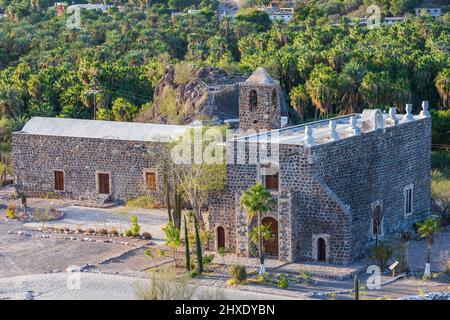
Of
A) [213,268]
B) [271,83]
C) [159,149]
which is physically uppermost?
[271,83]

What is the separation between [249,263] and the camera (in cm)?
2742

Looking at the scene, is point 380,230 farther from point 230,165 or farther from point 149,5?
point 149,5

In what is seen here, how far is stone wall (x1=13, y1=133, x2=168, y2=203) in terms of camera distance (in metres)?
34.8

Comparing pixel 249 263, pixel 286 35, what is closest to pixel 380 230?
pixel 249 263

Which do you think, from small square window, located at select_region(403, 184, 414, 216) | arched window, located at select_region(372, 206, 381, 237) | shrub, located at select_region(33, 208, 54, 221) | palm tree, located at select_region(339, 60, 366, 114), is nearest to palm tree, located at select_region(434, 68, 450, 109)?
palm tree, located at select_region(339, 60, 366, 114)

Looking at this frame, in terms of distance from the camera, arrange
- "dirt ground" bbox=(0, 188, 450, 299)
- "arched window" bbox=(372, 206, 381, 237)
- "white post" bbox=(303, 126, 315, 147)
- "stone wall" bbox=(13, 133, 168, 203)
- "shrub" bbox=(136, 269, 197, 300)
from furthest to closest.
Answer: "stone wall" bbox=(13, 133, 168, 203), "arched window" bbox=(372, 206, 381, 237), "white post" bbox=(303, 126, 315, 147), "dirt ground" bbox=(0, 188, 450, 299), "shrub" bbox=(136, 269, 197, 300)

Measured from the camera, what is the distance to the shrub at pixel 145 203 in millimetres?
34562

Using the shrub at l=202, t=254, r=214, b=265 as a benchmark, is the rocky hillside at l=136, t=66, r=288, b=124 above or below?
above

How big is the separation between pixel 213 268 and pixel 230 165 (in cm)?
270

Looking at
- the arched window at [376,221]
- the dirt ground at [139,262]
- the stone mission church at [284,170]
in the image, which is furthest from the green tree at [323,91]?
the arched window at [376,221]

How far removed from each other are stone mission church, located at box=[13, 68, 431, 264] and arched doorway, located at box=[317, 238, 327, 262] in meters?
0.03

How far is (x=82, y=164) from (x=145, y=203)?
2.68 metres

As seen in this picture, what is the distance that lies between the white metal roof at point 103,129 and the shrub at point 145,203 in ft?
6.26

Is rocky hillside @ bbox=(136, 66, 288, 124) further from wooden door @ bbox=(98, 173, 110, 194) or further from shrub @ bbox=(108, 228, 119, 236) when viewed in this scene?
shrub @ bbox=(108, 228, 119, 236)
